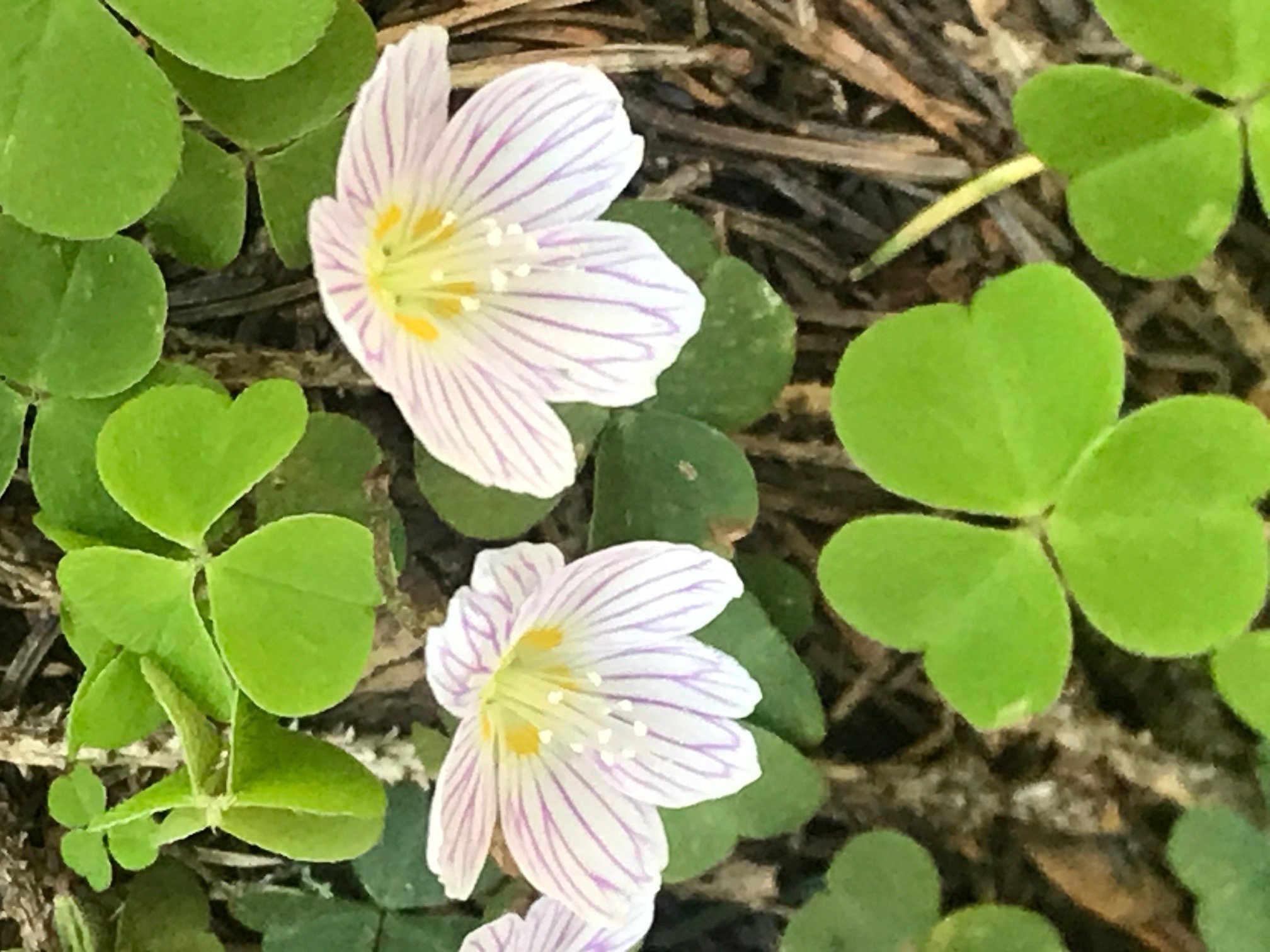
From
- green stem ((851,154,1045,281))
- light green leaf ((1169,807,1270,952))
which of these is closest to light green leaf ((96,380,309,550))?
green stem ((851,154,1045,281))

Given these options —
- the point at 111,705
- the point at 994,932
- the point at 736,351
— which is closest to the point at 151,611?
the point at 111,705

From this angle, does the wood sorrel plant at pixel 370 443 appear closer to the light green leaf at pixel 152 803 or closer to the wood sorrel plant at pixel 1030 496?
the light green leaf at pixel 152 803

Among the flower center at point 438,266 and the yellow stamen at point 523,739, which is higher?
the flower center at point 438,266

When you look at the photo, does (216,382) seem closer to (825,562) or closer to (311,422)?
(311,422)

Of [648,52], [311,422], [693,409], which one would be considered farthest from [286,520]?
[648,52]

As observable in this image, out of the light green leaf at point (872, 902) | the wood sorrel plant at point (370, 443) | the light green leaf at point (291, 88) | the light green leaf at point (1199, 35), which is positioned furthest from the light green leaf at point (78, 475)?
the light green leaf at point (1199, 35)
